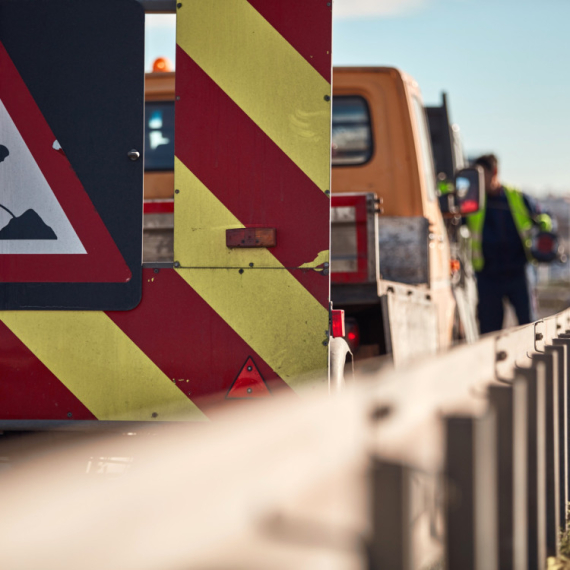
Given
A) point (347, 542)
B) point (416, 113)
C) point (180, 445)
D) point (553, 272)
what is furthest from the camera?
point (553, 272)

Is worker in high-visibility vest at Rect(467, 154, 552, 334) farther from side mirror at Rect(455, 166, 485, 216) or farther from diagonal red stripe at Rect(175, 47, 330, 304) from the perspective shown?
diagonal red stripe at Rect(175, 47, 330, 304)

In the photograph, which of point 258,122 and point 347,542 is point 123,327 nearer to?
point 258,122

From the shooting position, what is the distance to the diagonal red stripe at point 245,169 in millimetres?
2588

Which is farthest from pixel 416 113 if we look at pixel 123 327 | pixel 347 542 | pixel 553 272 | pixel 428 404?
pixel 553 272

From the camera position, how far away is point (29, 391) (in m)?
2.63

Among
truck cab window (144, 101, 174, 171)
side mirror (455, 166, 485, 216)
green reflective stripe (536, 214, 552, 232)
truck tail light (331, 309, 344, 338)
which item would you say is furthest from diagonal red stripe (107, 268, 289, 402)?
green reflective stripe (536, 214, 552, 232)

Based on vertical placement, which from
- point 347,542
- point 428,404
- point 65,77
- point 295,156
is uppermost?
point 65,77

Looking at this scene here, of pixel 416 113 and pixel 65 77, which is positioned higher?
pixel 416 113

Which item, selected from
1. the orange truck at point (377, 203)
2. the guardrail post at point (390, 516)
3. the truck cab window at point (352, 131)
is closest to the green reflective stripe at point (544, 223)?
the orange truck at point (377, 203)

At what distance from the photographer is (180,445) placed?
995 mm

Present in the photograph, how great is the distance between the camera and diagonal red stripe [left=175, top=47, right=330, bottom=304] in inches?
102

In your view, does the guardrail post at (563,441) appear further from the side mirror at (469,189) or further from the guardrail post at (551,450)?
the side mirror at (469,189)

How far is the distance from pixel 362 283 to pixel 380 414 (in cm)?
275

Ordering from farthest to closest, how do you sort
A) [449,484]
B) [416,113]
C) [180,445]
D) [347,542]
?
[416,113], [449,484], [347,542], [180,445]
